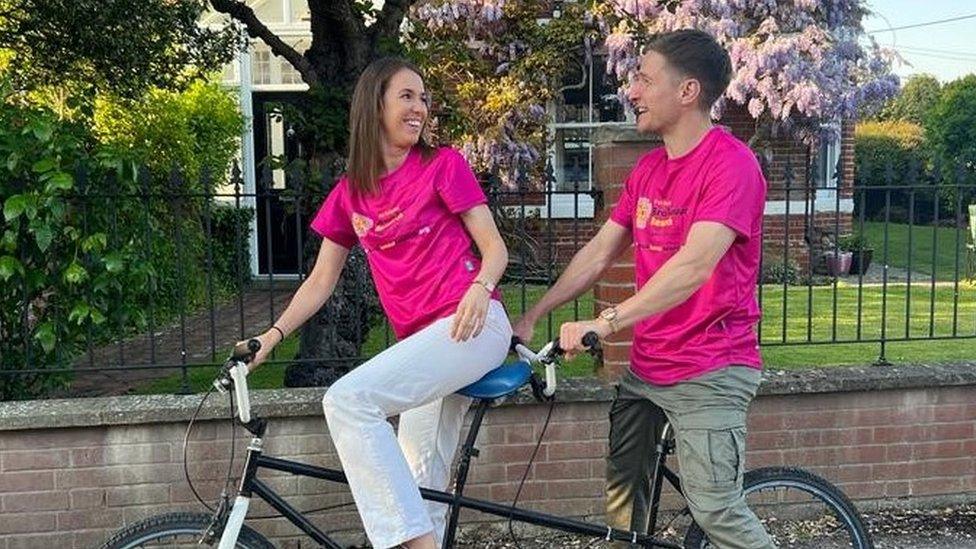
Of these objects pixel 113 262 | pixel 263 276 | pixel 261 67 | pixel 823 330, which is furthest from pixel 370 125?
pixel 261 67

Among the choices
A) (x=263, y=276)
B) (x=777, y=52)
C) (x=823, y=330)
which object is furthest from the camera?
(x=263, y=276)

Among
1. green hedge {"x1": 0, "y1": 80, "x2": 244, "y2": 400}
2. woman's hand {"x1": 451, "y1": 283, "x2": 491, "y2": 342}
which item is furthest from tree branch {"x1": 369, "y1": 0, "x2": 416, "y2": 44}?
woman's hand {"x1": 451, "y1": 283, "x2": 491, "y2": 342}

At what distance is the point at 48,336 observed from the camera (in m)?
3.90

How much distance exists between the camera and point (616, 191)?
4.07 metres

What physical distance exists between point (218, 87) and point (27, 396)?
7513 mm

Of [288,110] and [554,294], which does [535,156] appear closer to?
[288,110]

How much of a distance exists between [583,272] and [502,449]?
1.38 m

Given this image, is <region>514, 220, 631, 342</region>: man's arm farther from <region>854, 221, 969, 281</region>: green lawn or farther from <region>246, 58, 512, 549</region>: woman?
<region>854, 221, 969, 281</region>: green lawn

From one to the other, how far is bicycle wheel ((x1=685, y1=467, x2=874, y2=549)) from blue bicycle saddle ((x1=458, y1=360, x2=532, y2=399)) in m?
0.77

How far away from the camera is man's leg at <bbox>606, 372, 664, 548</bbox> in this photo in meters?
2.89

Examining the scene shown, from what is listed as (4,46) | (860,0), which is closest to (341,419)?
(4,46)

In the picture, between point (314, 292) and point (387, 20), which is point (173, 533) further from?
point (387, 20)

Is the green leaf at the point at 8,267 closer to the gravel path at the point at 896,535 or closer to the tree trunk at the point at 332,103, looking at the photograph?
the tree trunk at the point at 332,103

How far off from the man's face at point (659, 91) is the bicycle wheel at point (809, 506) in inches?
47.8
